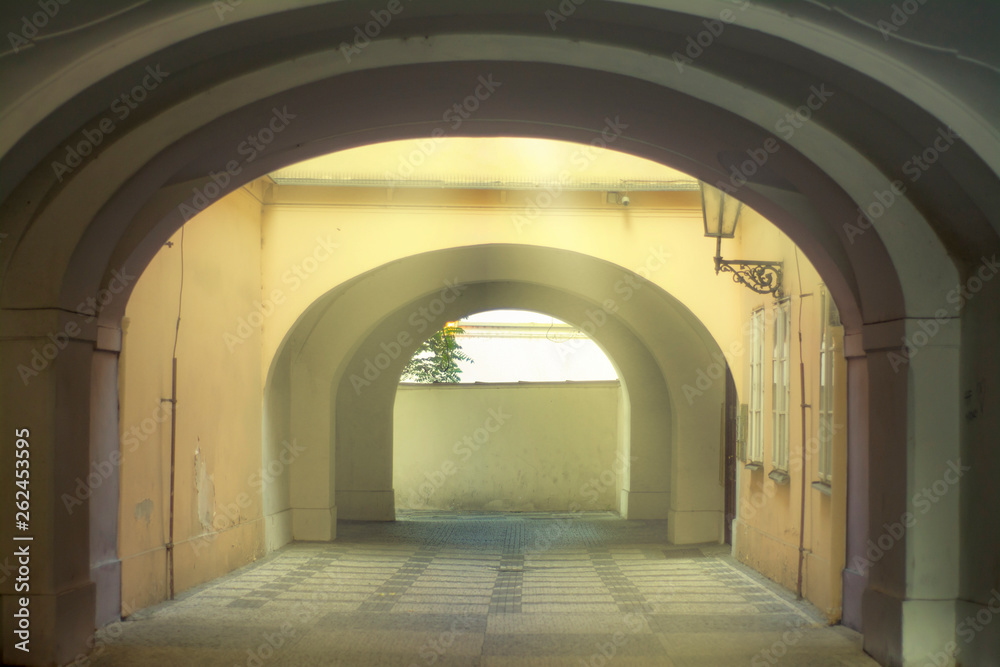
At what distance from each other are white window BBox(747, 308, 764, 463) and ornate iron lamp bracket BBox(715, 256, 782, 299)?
0.91 meters

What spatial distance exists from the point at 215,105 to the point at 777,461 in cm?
613

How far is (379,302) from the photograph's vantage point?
12.4 m

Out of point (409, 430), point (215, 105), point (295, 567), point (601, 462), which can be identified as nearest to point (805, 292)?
point (215, 105)

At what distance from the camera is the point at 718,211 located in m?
8.52

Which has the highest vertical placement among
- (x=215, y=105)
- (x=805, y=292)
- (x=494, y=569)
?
(x=215, y=105)

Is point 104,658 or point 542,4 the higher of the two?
point 542,4

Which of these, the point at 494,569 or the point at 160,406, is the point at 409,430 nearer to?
the point at 494,569

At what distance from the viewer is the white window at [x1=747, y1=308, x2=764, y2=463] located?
9.60 metres

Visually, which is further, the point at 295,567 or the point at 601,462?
the point at 601,462
